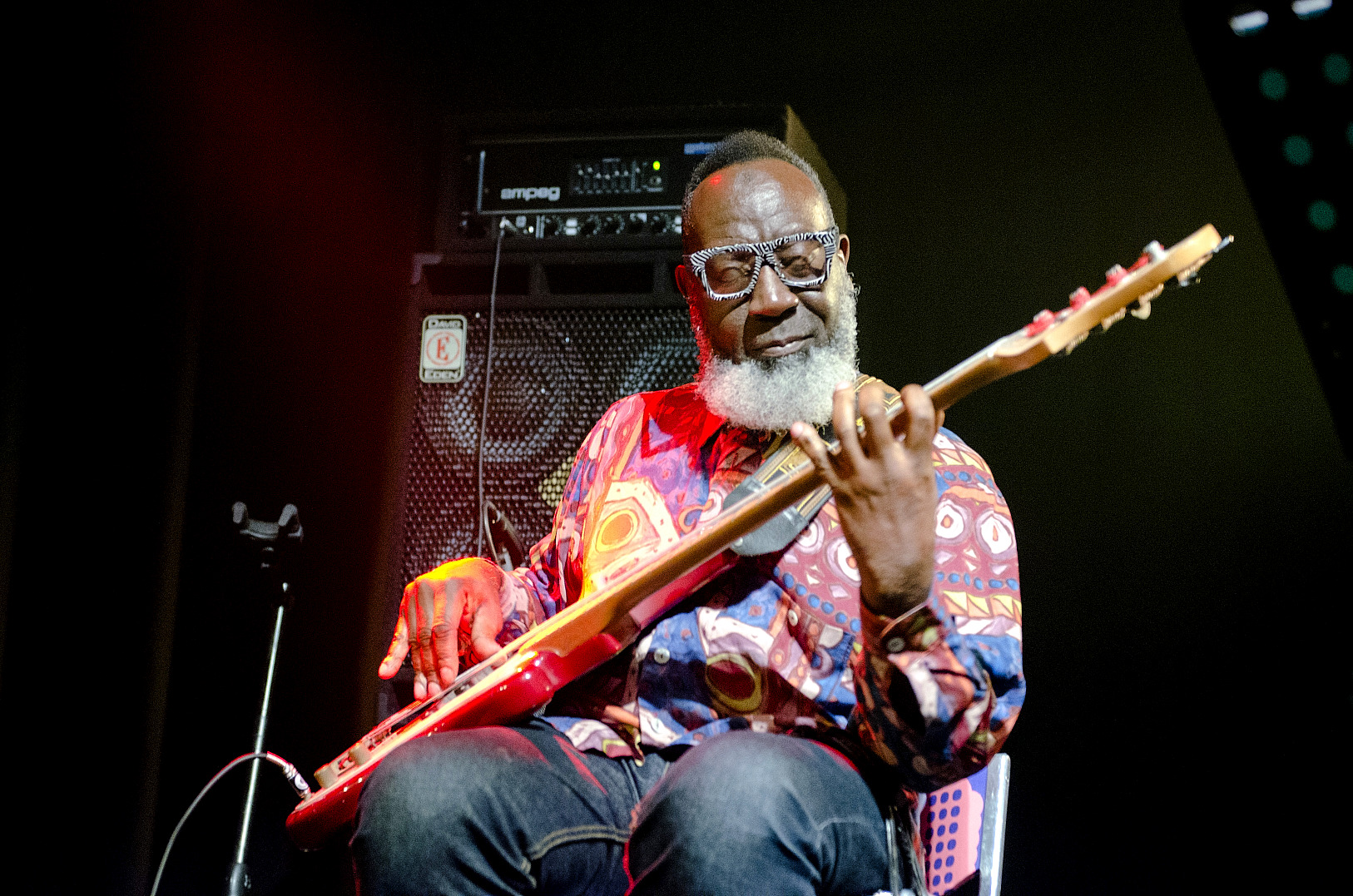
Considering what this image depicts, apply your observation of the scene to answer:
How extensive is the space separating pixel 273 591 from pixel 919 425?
1.58 meters

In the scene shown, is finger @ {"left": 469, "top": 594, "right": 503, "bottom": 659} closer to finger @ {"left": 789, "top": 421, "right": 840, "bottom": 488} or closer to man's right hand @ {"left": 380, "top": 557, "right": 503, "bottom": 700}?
man's right hand @ {"left": 380, "top": 557, "right": 503, "bottom": 700}

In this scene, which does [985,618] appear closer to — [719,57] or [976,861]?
[976,861]

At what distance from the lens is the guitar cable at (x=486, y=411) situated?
2121 mm

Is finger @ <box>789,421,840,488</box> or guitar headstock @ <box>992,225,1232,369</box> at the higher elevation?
guitar headstock @ <box>992,225,1232,369</box>

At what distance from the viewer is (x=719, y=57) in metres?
2.93

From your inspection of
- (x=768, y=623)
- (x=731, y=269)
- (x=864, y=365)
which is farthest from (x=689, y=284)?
(x=864, y=365)

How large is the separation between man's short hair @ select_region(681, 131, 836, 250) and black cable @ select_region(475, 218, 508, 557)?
0.51 metres

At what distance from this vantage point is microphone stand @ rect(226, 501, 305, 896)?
201 centimetres

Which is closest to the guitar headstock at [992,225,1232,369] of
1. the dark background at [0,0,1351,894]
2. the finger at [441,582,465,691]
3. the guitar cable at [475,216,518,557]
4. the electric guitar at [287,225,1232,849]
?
the electric guitar at [287,225,1232,849]

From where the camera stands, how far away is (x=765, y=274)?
1.61 meters

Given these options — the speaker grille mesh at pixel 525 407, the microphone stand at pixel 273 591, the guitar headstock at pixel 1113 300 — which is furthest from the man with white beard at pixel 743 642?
the microphone stand at pixel 273 591

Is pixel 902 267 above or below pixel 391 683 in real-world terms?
above

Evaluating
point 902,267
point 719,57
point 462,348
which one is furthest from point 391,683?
point 719,57

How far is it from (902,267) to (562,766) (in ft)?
6.04
